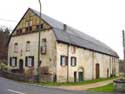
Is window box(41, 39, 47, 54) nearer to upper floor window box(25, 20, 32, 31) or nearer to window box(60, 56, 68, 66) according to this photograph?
window box(60, 56, 68, 66)

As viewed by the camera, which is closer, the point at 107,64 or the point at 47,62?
the point at 47,62

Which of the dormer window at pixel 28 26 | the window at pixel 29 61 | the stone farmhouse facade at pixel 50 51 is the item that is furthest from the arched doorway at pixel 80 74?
the dormer window at pixel 28 26

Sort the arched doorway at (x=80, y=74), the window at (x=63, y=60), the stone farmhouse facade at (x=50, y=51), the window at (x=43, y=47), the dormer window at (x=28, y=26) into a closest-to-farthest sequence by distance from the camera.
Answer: the stone farmhouse facade at (x=50, y=51) → the window at (x=63, y=60) → the window at (x=43, y=47) → the dormer window at (x=28, y=26) → the arched doorway at (x=80, y=74)

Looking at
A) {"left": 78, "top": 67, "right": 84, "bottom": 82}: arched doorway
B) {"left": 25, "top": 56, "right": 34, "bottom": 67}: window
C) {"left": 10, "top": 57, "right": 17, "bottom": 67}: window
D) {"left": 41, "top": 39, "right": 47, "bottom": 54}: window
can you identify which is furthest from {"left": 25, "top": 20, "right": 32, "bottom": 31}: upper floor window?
{"left": 78, "top": 67, "right": 84, "bottom": 82}: arched doorway

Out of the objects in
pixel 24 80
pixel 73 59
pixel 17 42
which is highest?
pixel 17 42

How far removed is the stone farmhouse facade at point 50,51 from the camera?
3903 centimetres

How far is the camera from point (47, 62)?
129 feet

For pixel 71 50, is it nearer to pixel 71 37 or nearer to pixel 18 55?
pixel 71 37

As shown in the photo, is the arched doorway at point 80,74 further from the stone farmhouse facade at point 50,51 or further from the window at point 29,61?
the window at point 29,61

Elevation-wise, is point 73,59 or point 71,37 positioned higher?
point 71,37

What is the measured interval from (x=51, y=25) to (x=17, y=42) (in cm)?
848

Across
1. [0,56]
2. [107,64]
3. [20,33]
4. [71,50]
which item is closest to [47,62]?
[71,50]

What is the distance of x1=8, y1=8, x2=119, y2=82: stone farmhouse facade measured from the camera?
3903 cm

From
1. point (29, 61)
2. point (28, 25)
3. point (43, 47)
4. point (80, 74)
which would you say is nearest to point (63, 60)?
point (43, 47)
